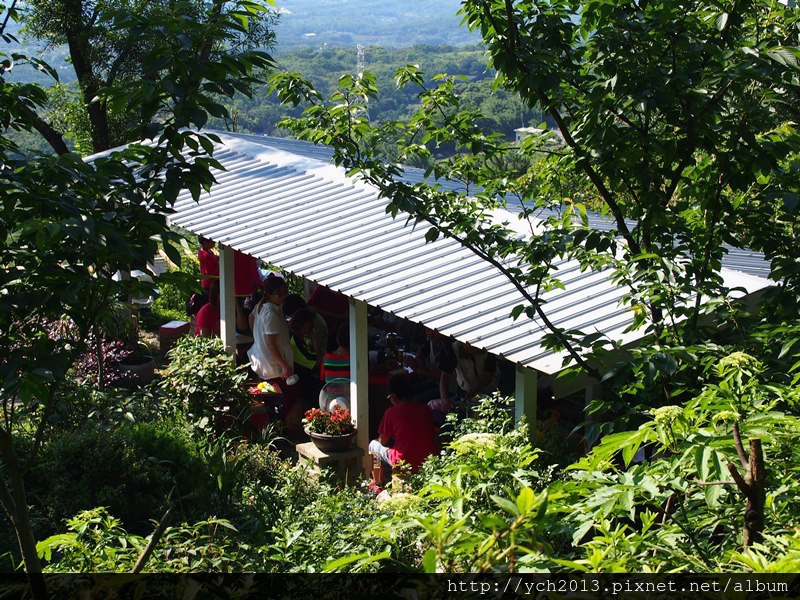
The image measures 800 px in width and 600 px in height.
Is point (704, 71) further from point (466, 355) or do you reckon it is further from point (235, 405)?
point (235, 405)

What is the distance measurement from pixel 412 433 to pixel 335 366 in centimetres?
160

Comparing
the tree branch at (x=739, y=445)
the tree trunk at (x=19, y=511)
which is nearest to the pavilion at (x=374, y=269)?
the tree branch at (x=739, y=445)

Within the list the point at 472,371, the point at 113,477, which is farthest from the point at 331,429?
the point at 113,477

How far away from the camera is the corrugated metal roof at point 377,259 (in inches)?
229

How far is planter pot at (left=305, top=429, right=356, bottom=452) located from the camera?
741 cm

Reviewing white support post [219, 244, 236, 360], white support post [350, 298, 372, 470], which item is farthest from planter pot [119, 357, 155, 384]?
white support post [350, 298, 372, 470]

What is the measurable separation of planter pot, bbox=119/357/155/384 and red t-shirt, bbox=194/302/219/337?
1014mm

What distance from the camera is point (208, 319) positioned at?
10148 millimetres

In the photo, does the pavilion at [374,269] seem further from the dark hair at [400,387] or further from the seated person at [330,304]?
the seated person at [330,304]

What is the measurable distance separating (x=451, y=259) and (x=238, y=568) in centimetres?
367

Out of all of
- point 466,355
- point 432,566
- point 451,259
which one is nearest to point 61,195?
point 432,566

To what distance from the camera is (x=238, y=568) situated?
13.5 feet

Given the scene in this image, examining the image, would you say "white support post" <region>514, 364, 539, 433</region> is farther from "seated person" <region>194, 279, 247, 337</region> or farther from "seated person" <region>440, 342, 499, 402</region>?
"seated person" <region>194, 279, 247, 337</region>

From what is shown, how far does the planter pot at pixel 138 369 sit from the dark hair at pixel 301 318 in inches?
98.3
